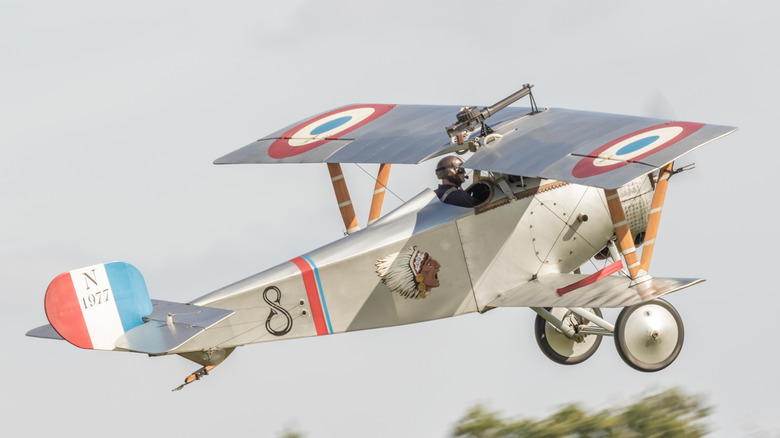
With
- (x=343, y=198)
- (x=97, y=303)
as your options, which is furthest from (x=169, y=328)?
(x=343, y=198)

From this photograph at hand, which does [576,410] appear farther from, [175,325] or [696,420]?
[175,325]

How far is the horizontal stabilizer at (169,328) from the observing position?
11.1 meters

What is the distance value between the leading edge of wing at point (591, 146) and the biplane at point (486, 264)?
0.02 m

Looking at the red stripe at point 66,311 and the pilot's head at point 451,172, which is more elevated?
the pilot's head at point 451,172

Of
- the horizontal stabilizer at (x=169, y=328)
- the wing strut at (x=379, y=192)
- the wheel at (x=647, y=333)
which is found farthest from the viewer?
the wing strut at (x=379, y=192)

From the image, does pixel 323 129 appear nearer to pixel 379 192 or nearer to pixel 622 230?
pixel 379 192

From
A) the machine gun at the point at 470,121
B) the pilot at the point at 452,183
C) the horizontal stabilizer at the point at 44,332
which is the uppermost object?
the machine gun at the point at 470,121

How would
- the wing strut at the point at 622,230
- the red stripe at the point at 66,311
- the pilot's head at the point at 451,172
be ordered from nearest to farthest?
the red stripe at the point at 66,311
the wing strut at the point at 622,230
the pilot's head at the point at 451,172

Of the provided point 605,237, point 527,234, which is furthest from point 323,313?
point 605,237

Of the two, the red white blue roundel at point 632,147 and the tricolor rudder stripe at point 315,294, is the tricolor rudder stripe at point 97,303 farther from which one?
the red white blue roundel at point 632,147

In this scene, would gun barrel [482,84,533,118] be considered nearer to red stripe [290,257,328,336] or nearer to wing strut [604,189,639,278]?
wing strut [604,189,639,278]

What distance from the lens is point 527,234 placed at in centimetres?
1267

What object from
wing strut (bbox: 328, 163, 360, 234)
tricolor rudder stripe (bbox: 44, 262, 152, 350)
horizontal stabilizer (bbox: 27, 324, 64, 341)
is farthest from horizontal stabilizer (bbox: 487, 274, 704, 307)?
horizontal stabilizer (bbox: 27, 324, 64, 341)

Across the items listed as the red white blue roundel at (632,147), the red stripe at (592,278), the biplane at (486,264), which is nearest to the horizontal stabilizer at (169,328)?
the biplane at (486,264)
